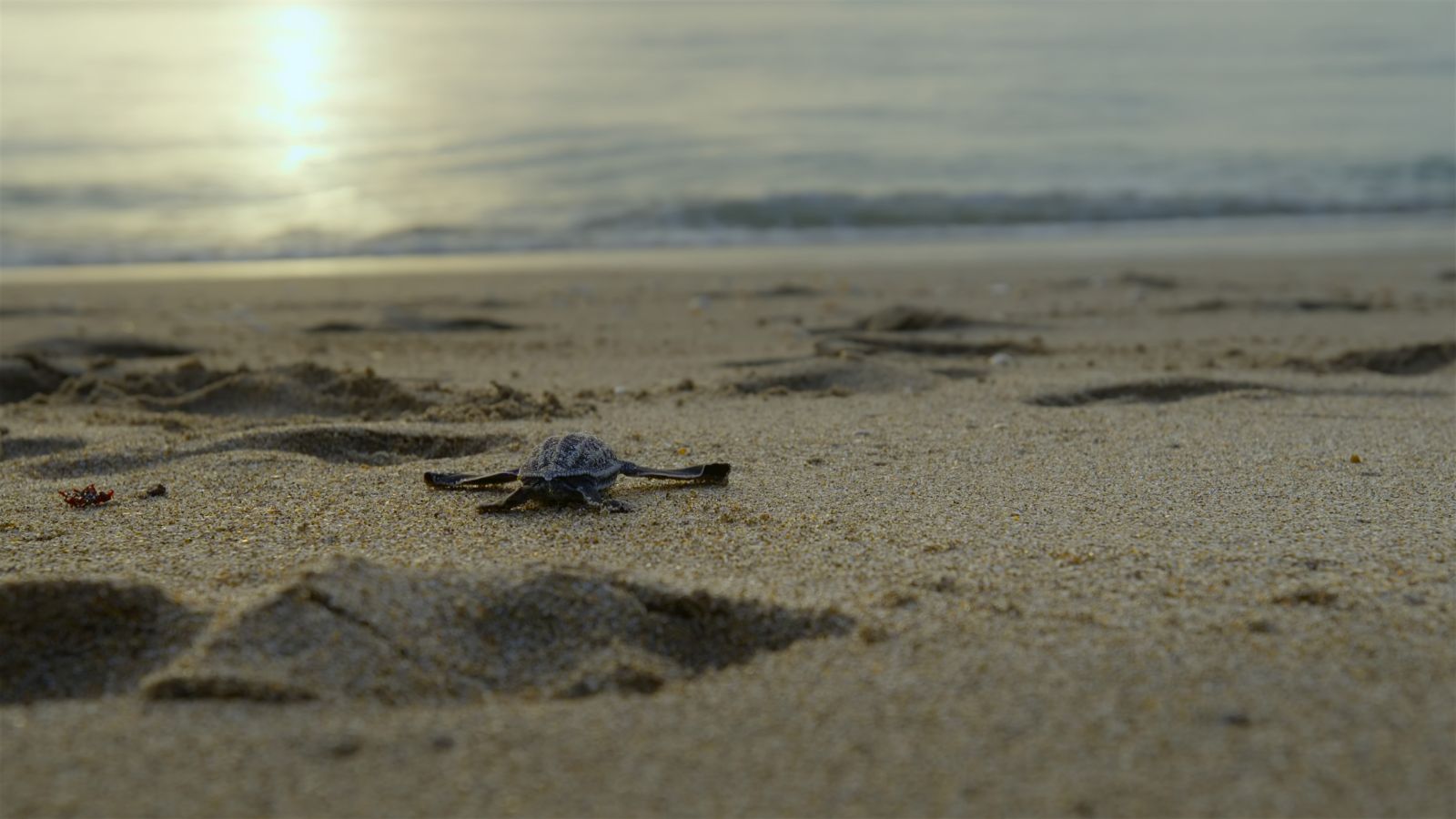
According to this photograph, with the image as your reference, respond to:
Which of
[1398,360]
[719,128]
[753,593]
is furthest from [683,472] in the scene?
[719,128]

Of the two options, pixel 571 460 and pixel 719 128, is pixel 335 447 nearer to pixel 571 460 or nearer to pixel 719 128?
pixel 571 460

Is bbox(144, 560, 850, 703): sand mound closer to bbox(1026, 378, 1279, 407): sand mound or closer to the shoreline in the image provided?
bbox(1026, 378, 1279, 407): sand mound

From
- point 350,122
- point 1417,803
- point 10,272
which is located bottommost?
point 1417,803

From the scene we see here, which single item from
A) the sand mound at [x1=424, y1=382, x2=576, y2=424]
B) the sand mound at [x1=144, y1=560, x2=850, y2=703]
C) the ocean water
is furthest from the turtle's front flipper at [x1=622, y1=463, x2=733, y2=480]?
the ocean water

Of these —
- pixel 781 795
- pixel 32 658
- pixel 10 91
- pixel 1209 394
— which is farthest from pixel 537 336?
pixel 10 91

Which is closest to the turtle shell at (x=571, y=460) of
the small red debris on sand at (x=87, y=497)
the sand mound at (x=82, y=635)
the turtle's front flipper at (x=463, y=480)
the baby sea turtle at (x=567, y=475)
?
the baby sea turtle at (x=567, y=475)

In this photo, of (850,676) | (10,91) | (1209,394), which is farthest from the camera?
(10,91)

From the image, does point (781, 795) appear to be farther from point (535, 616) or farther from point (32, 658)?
point (32, 658)

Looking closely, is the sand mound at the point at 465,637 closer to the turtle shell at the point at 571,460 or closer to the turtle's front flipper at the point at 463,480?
the turtle shell at the point at 571,460
